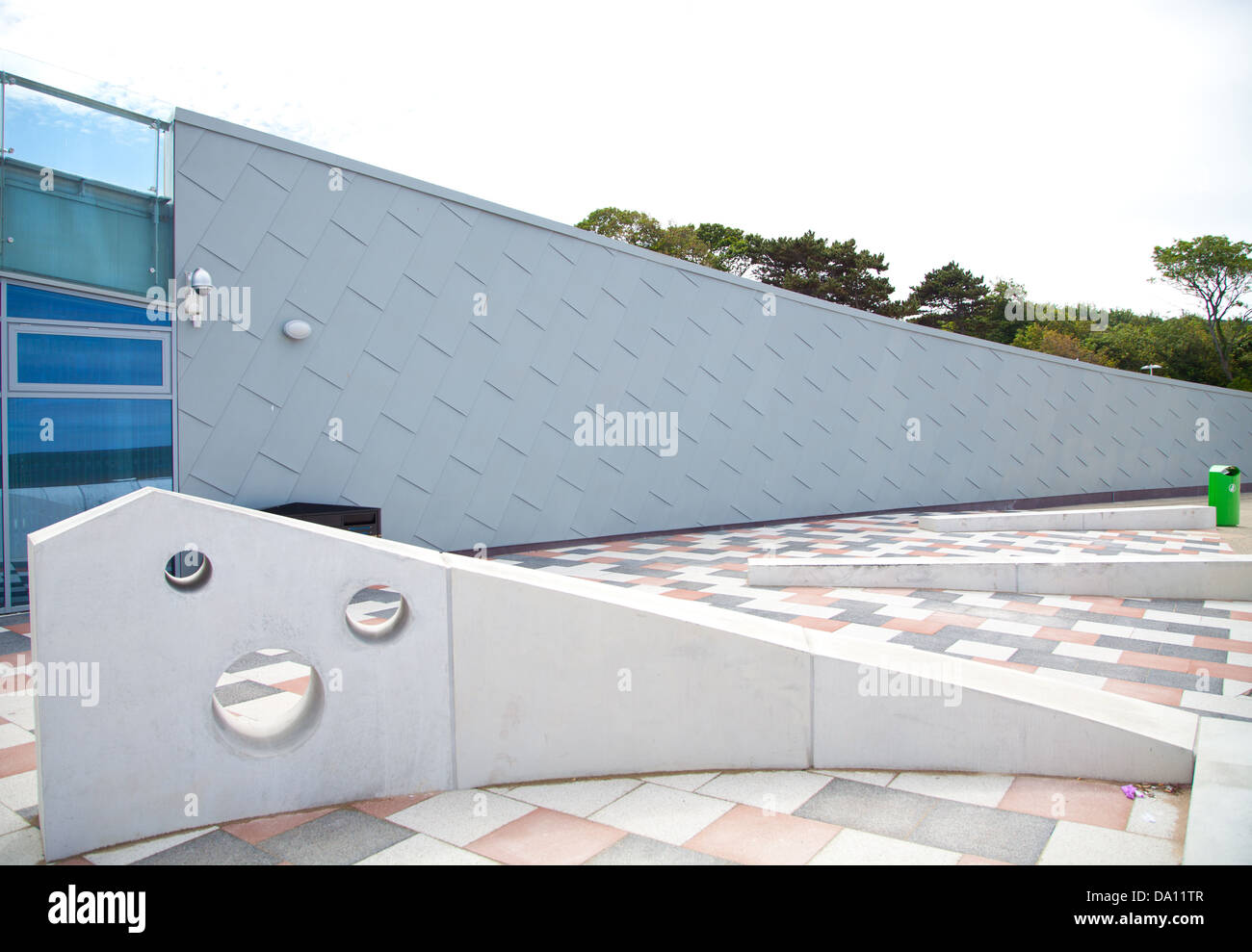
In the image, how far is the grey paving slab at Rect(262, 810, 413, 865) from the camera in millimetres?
2785

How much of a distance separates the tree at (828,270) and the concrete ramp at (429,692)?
125ft

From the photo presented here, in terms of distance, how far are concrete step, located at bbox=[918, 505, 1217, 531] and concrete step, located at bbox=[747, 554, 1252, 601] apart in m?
6.17

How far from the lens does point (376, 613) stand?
6.84 metres

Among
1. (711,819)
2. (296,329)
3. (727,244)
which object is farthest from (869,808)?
(727,244)

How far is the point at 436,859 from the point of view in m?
2.75

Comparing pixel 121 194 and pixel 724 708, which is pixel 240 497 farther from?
pixel 724 708

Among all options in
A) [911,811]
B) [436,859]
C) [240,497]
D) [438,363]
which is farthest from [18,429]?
[911,811]

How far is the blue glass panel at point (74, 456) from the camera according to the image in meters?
7.05

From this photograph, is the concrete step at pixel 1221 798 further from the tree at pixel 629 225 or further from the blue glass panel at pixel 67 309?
the tree at pixel 629 225

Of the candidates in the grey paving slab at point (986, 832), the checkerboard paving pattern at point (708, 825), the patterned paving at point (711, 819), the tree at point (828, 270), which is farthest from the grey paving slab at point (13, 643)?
the tree at point (828, 270)

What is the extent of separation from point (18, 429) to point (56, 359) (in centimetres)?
75

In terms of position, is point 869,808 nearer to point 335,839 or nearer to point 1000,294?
point 335,839
